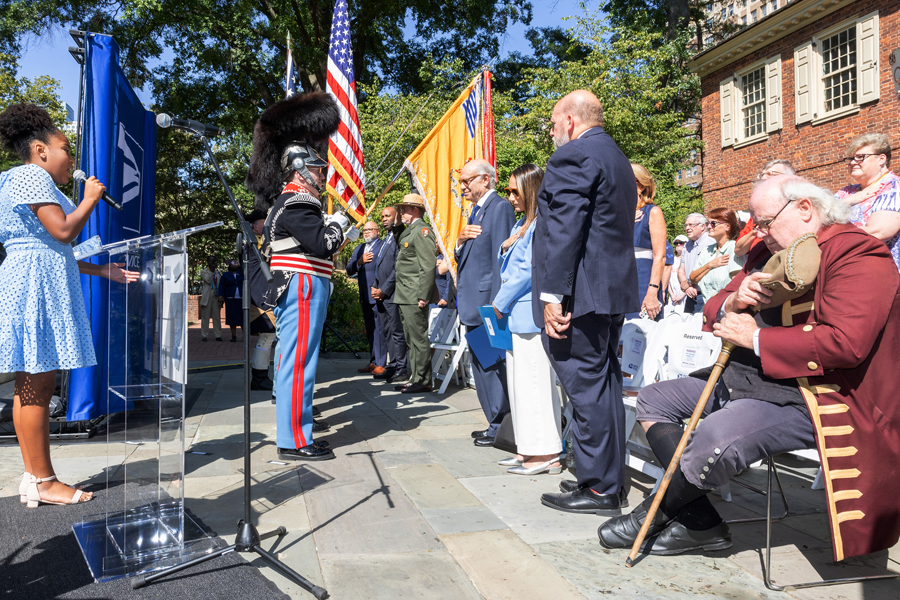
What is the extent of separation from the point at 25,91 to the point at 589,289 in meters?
21.0

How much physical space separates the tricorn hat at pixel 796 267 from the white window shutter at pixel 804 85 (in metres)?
16.6

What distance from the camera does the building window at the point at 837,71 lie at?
49.0 feet

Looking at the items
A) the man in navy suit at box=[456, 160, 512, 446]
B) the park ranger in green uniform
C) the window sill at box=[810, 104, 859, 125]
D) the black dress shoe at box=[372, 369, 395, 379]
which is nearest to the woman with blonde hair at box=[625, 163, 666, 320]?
the man in navy suit at box=[456, 160, 512, 446]

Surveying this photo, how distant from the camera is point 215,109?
64.3 feet

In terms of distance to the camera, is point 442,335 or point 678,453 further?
point 442,335

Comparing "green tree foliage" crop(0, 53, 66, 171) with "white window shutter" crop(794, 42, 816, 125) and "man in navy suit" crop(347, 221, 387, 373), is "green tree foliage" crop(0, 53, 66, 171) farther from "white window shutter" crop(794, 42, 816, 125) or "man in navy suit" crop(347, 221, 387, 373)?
"white window shutter" crop(794, 42, 816, 125)

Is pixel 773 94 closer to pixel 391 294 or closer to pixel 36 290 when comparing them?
pixel 391 294

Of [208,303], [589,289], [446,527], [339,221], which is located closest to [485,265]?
[339,221]

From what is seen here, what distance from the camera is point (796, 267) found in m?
2.44

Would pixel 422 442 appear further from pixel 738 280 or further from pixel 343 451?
pixel 738 280

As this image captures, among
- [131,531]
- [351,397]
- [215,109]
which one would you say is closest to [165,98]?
[215,109]

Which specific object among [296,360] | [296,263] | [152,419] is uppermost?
[296,263]

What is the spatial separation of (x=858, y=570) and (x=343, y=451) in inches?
119

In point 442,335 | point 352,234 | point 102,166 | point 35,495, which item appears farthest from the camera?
point 442,335
